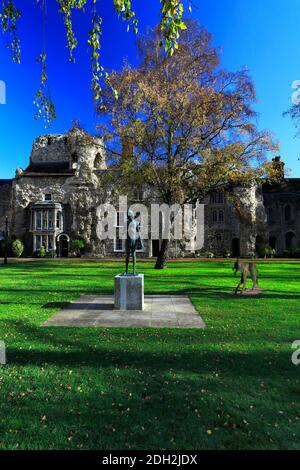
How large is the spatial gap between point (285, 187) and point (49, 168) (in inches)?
1418

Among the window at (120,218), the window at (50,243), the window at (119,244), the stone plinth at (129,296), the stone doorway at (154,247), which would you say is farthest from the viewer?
the window at (120,218)

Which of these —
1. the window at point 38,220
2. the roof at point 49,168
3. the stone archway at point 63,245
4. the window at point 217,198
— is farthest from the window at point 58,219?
the window at point 217,198

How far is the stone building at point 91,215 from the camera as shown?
158 ft

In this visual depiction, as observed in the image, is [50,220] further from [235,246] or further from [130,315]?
[130,315]

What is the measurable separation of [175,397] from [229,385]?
0.92 m

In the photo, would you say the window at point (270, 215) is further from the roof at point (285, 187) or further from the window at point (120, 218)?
the window at point (120, 218)

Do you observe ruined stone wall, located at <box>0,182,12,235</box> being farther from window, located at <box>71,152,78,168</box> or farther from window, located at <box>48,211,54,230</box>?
window, located at <box>71,152,78,168</box>

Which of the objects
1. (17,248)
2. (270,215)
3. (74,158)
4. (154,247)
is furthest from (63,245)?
(270,215)

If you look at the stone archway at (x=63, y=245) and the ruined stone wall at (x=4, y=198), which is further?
the ruined stone wall at (x=4, y=198)

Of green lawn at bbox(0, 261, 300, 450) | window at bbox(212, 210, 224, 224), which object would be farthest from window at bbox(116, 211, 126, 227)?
green lawn at bbox(0, 261, 300, 450)

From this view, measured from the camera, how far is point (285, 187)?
5381 cm

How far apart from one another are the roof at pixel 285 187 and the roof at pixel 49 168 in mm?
29634

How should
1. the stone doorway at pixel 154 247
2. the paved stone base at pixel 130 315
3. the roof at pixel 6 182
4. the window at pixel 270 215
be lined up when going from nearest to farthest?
the paved stone base at pixel 130 315 → the stone doorway at pixel 154 247 → the window at pixel 270 215 → the roof at pixel 6 182
